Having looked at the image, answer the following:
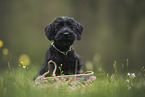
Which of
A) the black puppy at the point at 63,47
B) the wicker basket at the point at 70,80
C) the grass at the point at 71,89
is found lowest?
the grass at the point at 71,89

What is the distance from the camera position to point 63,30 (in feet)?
11.3

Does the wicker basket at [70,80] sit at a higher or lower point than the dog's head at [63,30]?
lower

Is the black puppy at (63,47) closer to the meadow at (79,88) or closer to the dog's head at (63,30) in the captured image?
the dog's head at (63,30)

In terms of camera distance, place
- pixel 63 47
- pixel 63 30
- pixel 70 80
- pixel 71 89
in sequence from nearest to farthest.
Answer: pixel 71 89 → pixel 70 80 → pixel 63 30 → pixel 63 47

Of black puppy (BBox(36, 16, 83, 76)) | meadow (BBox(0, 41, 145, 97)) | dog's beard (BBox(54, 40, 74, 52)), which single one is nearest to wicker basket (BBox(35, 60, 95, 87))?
meadow (BBox(0, 41, 145, 97))

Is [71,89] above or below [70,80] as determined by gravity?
below

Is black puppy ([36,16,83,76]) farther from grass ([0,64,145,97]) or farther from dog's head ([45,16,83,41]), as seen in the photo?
grass ([0,64,145,97])

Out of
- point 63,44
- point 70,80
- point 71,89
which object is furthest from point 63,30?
point 71,89

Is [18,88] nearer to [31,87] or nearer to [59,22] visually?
[31,87]

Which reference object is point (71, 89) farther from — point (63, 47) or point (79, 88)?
point (63, 47)

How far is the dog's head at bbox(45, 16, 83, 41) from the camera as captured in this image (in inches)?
135

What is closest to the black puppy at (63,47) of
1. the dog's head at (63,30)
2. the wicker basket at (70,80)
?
the dog's head at (63,30)

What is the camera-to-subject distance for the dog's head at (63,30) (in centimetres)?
343

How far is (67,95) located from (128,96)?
2.79 feet
